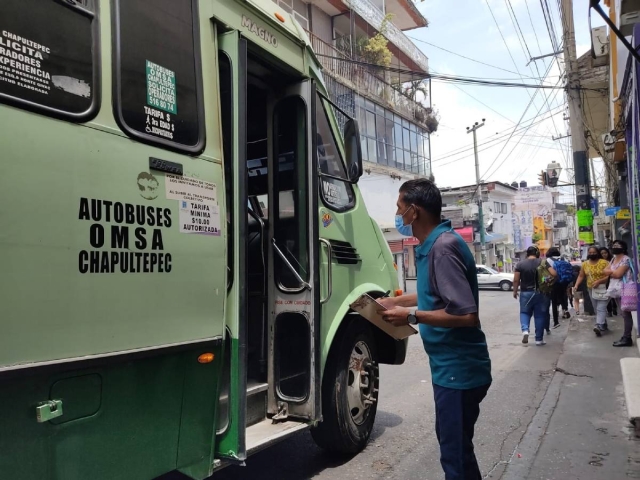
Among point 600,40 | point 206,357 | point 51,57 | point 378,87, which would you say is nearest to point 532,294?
point 600,40

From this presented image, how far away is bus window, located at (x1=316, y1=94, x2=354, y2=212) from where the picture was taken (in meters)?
4.05

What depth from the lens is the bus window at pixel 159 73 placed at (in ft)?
7.92

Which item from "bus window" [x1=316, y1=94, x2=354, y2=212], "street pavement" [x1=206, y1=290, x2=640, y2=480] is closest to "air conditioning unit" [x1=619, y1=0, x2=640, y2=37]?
"bus window" [x1=316, y1=94, x2=354, y2=212]

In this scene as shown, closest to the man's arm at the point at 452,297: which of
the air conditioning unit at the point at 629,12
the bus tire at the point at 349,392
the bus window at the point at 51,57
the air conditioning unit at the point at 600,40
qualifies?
the bus tire at the point at 349,392

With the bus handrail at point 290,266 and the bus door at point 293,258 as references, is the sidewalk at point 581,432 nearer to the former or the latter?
the bus door at point 293,258

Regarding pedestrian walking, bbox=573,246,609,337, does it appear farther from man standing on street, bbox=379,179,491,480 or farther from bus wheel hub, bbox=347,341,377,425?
man standing on street, bbox=379,179,491,480

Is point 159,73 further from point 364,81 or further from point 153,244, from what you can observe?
point 364,81

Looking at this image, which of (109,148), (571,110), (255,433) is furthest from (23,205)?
(571,110)

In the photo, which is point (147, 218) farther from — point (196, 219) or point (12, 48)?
point (12, 48)

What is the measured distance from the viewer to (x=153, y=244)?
2.39 meters

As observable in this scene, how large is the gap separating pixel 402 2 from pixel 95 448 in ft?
84.6

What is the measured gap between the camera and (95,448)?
85.4 inches

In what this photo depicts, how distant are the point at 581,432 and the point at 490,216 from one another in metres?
42.4

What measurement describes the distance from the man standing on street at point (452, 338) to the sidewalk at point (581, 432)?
162 centimetres
